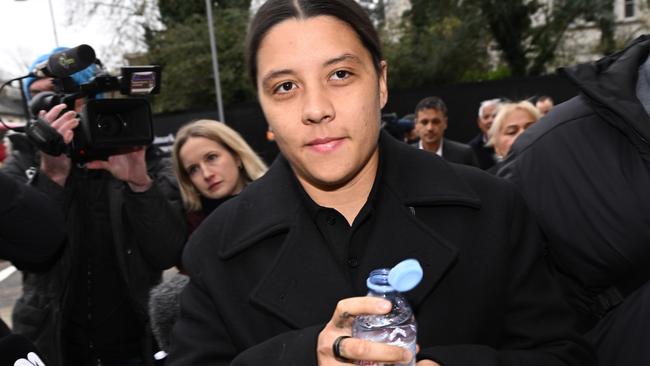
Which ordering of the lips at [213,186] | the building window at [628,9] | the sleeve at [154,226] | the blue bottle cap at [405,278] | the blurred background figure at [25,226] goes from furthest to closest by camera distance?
the building window at [628,9] → the lips at [213,186] → the sleeve at [154,226] → the blurred background figure at [25,226] → the blue bottle cap at [405,278]

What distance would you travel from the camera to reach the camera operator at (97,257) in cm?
245

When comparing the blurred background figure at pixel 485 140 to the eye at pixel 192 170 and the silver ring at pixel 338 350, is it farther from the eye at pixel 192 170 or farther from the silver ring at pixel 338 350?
the silver ring at pixel 338 350

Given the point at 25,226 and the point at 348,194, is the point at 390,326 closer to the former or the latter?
the point at 348,194

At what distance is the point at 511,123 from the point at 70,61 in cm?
337

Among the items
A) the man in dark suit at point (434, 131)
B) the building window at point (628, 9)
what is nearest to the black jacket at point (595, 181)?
the man in dark suit at point (434, 131)

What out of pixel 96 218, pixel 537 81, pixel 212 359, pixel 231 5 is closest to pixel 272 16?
pixel 212 359

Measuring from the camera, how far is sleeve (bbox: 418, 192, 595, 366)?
143 centimetres

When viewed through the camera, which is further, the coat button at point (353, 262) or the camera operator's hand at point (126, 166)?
the camera operator's hand at point (126, 166)

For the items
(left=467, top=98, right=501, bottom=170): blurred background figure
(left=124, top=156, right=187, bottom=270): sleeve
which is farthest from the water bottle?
(left=467, top=98, right=501, bottom=170): blurred background figure

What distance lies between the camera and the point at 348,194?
1.60 m

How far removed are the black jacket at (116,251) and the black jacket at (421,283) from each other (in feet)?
3.46

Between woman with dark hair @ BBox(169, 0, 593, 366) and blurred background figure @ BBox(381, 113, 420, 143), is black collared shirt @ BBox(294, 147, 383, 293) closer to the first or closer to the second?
woman with dark hair @ BBox(169, 0, 593, 366)

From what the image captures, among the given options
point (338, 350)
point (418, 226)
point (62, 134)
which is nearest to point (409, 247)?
point (418, 226)

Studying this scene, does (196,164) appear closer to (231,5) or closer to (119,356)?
(119,356)
